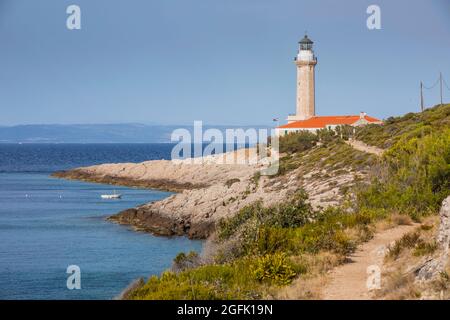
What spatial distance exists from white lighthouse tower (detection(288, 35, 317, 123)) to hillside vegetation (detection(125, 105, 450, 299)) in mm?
49351

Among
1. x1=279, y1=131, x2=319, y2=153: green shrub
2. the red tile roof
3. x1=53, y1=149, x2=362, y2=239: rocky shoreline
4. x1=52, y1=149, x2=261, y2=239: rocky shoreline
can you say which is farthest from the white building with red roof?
x1=53, y1=149, x2=362, y2=239: rocky shoreline

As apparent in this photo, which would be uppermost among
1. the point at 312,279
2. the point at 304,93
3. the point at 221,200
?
the point at 304,93

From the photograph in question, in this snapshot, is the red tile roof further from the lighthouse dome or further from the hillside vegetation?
the hillside vegetation

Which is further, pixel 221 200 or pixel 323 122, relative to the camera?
pixel 323 122

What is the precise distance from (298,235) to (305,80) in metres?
60.5

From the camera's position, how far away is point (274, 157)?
60.5 meters

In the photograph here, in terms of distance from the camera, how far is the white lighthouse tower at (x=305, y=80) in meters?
74.7

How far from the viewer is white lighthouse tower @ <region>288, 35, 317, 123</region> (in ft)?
245

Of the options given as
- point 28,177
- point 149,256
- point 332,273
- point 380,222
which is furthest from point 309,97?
point 332,273

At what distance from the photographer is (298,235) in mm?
15570

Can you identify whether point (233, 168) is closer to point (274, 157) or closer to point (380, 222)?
point (274, 157)

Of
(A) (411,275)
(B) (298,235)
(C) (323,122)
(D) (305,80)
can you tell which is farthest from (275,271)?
(D) (305,80)

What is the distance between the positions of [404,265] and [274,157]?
48.3m

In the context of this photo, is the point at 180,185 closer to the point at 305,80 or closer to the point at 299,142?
the point at 299,142
